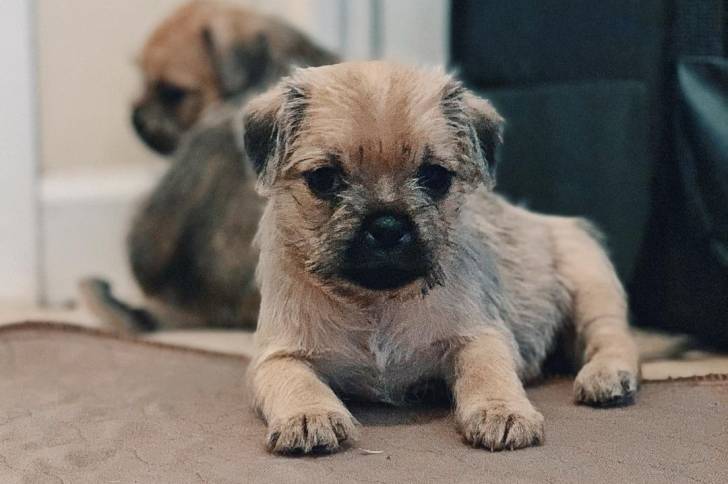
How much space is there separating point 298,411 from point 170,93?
216cm

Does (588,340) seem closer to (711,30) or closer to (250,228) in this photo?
(711,30)

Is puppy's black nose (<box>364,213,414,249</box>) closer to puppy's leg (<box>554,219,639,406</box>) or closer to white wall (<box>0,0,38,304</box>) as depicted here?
puppy's leg (<box>554,219,639,406</box>)

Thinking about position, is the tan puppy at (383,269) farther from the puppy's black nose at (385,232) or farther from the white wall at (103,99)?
the white wall at (103,99)

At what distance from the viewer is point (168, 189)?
3.25m

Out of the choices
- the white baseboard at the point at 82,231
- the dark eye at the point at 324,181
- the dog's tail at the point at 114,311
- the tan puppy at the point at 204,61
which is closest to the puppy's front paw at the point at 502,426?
the dark eye at the point at 324,181

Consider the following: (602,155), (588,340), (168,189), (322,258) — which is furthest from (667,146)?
(168,189)

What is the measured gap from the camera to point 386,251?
1732mm

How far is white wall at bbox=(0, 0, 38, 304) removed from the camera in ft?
11.6

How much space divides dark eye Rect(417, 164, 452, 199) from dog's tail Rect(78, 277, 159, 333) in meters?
1.49

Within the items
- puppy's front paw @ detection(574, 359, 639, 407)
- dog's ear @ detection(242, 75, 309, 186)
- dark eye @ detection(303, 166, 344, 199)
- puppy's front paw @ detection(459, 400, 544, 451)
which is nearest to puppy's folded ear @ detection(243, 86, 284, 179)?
dog's ear @ detection(242, 75, 309, 186)

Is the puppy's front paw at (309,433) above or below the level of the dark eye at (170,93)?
below

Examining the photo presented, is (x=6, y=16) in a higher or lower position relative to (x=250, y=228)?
higher

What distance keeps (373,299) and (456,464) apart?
16.5 inches

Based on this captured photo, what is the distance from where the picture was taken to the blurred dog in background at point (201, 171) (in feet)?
10.2
